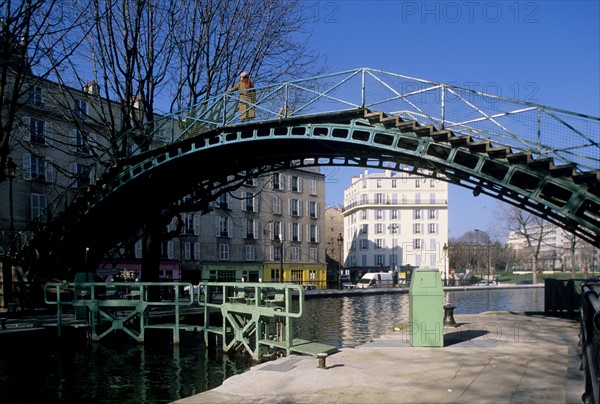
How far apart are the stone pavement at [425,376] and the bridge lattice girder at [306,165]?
13.7ft

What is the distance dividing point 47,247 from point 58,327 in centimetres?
678

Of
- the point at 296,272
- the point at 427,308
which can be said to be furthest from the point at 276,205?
the point at 427,308

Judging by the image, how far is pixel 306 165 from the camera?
2164 centimetres

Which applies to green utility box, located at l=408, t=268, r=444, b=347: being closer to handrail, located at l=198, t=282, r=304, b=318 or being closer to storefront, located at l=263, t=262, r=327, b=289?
handrail, located at l=198, t=282, r=304, b=318

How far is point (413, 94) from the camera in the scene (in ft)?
54.2

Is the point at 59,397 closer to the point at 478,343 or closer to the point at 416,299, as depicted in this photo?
the point at 416,299

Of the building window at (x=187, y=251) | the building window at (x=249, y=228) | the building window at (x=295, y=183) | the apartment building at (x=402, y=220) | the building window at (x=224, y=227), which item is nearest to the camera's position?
the building window at (x=187, y=251)

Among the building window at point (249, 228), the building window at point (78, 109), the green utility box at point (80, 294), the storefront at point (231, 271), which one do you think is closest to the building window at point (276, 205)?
the building window at point (249, 228)

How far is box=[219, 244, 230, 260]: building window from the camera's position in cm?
5675

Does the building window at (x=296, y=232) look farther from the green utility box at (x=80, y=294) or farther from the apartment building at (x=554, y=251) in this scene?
the green utility box at (x=80, y=294)

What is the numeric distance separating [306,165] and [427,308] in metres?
10.8

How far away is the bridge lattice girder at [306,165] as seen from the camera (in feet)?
48.7

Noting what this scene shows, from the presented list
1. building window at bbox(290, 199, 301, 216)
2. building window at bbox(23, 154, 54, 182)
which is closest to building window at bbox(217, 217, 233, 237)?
building window at bbox(290, 199, 301, 216)

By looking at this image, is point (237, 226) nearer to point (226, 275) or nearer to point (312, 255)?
point (226, 275)
